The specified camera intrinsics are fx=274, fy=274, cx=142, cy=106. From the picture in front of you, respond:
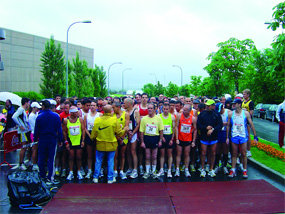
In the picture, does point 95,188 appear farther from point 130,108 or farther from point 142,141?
point 130,108

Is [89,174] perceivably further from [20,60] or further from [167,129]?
[20,60]

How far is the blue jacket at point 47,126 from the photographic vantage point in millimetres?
6684

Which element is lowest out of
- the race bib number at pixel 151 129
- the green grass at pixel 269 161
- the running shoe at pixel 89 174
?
the running shoe at pixel 89 174

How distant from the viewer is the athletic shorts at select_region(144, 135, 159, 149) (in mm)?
7375

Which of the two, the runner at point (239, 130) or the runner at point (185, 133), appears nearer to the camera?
the runner at point (239, 130)

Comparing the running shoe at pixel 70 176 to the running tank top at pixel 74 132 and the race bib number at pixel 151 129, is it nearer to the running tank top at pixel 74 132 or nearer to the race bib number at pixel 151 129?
the running tank top at pixel 74 132

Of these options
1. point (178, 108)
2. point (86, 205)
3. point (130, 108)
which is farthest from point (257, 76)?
point (86, 205)

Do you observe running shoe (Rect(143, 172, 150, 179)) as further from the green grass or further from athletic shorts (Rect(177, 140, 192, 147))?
the green grass

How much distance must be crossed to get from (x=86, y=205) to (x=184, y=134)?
3255 millimetres

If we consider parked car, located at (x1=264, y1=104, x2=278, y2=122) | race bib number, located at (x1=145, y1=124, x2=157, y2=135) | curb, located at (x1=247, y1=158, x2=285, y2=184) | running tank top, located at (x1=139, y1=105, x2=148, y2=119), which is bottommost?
curb, located at (x1=247, y1=158, x2=285, y2=184)

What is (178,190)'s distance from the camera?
6426 mm

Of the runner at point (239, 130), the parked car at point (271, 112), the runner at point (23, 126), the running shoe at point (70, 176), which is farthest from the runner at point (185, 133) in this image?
the parked car at point (271, 112)

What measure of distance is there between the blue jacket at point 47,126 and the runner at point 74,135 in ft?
1.49

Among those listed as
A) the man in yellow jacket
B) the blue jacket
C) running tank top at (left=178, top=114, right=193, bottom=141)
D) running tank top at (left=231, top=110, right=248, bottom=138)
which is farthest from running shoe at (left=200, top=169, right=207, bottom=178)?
the blue jacket
